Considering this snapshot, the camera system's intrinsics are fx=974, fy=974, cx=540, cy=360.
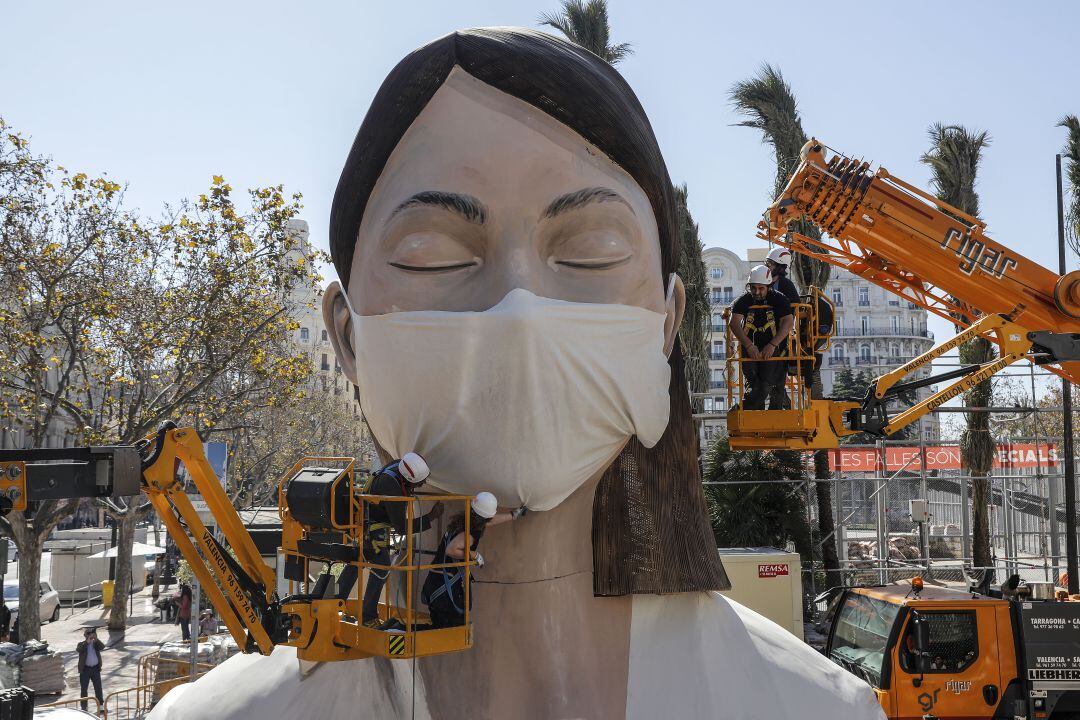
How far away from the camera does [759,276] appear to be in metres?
5.24

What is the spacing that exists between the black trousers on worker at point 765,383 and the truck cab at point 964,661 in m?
3.86

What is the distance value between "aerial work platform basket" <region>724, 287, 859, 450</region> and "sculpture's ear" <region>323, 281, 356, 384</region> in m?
2.54

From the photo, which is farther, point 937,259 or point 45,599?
point 45,599

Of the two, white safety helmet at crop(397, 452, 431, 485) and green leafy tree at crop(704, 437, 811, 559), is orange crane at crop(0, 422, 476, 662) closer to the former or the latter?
white safety helmet at crop(397, 452, 431, 485)

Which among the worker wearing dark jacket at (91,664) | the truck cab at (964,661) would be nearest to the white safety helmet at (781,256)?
the truck cab at (964,661)

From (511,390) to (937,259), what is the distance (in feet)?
25.4

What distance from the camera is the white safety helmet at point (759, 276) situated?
5.22m

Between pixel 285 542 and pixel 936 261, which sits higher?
pixel 936 261

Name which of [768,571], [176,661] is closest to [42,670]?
[176,661]

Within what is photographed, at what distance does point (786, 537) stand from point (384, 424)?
14235 mm

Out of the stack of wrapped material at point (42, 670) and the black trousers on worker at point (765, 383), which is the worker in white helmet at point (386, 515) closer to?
the black trousers on worker at point (765, 383)

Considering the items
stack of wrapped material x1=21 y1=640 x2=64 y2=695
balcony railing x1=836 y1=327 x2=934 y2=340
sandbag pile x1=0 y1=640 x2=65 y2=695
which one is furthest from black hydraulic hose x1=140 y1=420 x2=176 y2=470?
balcony railing x1=836 y1=327 x2=934 y2=340

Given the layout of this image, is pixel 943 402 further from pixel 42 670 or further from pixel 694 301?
pixel 42 670

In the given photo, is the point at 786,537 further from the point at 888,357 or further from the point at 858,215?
the point at 888,357
